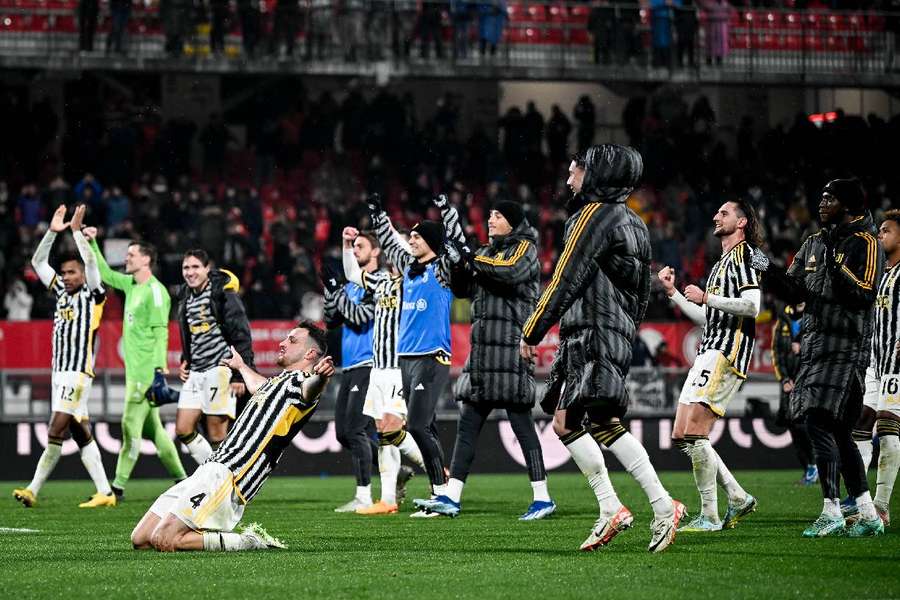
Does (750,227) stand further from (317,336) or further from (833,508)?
(317,336)

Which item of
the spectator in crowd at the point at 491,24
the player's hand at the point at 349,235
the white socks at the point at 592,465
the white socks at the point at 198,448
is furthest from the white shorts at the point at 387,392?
the spectator in crowd at the point at 491,24

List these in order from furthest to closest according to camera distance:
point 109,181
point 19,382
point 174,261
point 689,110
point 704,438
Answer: point 689,110
point 109,181
point 174,261
point 19,382
point 704,438

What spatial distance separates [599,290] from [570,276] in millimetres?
Answer: 293

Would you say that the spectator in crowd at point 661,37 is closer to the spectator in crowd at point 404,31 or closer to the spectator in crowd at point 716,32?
the spectator in crowd at point 716,32

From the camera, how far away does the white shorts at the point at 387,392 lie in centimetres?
1198

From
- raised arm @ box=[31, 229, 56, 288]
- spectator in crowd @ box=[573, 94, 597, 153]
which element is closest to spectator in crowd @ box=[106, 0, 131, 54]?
spectator in crowd @ box=[573, 94, 597, 153]

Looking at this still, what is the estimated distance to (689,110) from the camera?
3262 centimetres

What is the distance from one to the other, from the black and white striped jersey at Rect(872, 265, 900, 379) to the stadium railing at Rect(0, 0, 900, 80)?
18557 millimetres

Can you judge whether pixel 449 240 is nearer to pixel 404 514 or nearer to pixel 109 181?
pixel 404 514

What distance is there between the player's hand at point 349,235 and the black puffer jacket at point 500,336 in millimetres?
1507

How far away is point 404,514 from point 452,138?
19299 millimetres

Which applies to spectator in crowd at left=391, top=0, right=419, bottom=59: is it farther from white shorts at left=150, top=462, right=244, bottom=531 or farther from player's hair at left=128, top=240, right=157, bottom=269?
white shorts at left=150, top=462, right=244, bottom=531

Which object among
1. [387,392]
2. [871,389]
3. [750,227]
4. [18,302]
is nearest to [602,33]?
[18,302]

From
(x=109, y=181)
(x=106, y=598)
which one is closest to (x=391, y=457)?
(x=106, y=598)
